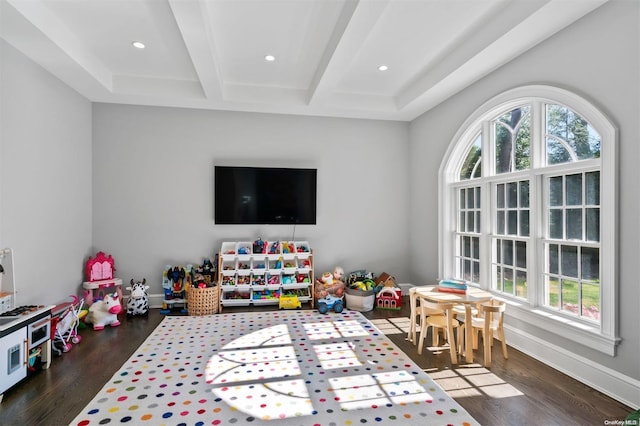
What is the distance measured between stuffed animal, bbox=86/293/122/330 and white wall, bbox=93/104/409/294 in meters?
0.74

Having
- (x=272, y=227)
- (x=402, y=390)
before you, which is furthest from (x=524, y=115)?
(x=272, y=227)

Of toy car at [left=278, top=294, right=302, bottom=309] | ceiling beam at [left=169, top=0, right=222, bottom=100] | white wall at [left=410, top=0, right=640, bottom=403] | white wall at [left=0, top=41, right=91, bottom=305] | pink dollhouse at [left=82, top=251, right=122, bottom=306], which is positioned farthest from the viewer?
toy car at [left=278, top=294, right=302, bottom=309]

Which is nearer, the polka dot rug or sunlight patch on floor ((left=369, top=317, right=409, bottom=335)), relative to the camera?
the polka dot rug

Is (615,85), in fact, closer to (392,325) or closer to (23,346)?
(392,325)

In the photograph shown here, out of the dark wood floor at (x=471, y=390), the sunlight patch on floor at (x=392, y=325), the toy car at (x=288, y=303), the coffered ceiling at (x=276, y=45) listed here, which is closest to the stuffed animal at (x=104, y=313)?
the dark wood floor at (x=471, y=390)

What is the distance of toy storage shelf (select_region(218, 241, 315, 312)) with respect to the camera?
4.37 metres

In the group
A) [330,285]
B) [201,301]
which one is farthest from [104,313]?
A: [330,285]

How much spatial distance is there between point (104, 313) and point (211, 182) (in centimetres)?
203

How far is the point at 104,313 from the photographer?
12.1ft

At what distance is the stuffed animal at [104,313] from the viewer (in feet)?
12.0

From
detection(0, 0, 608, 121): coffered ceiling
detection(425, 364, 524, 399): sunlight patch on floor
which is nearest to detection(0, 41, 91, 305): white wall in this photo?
detection(0, 0, 608, 121): coffered ceiling

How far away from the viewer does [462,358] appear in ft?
9.57

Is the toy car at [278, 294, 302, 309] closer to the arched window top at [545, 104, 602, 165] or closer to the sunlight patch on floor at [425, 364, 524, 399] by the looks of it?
the sunlight patch on floor at [425, 364, 524, 399]

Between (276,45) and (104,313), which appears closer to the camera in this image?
(276,45)
